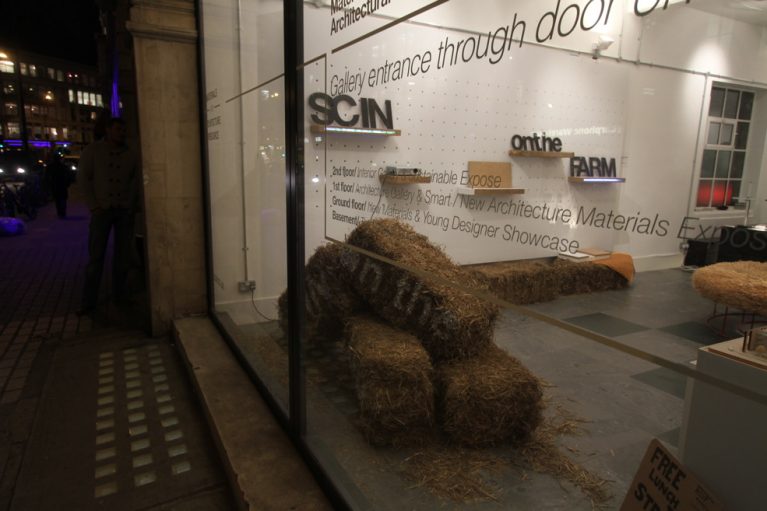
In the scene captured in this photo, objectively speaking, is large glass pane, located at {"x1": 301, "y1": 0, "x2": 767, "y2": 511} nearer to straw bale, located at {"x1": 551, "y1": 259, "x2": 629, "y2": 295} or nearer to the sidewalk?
straw bale, located at {"x1": 551, "y1": 259, "x2": 629, "y2": 295}

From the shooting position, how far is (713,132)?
912 mm

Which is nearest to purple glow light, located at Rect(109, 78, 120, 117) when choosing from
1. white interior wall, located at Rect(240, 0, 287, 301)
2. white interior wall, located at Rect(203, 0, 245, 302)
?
white interior wall, located at Rect(203, 0, 245, 302)

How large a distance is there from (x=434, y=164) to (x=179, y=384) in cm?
259

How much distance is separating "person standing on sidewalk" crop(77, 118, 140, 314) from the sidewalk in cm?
47

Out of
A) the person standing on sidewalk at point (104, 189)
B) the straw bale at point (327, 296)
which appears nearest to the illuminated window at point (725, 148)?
the straw bale at point (327, 296)

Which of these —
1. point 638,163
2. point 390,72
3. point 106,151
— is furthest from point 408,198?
point 106,151

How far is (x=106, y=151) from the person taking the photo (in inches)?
Result: 178

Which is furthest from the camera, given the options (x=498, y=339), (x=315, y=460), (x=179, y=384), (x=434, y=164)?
(x=179, y=384)

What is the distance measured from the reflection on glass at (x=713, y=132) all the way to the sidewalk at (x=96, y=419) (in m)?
2.27

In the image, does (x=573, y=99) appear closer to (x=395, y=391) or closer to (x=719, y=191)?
(x=719, y=191)

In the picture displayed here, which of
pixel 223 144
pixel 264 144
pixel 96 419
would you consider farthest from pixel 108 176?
pixel 96 419

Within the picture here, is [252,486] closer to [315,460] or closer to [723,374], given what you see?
[315,460]

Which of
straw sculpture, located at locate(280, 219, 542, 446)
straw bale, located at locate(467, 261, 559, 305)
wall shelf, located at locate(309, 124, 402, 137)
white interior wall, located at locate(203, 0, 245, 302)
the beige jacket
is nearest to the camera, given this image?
straw bale, located at locate(467, 261, 559, 305)

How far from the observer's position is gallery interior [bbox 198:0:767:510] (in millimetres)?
901
